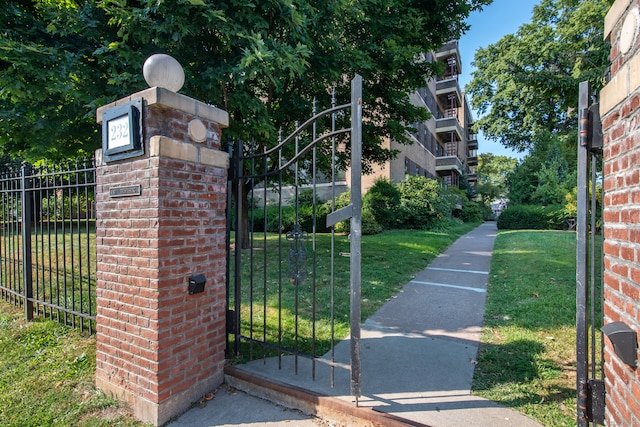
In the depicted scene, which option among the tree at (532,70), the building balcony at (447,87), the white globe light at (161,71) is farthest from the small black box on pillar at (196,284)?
A: the building balcony at (447,87)

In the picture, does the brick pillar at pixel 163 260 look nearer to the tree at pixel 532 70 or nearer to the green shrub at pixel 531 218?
the tree at pixel 532 70

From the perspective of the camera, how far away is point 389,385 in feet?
8.87

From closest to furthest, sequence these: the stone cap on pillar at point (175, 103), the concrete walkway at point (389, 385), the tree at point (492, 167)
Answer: the concrete walkway at point (389, 385)
the stone cap on pillar at point (175, 103)
the tree at point (492, 167)

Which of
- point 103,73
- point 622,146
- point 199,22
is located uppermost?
point 199,22

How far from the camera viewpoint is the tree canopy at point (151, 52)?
13.7 feet

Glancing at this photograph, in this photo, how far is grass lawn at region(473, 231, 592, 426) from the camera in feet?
8.18

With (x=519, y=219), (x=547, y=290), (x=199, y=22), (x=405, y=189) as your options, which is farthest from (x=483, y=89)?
(x=199, y=22)

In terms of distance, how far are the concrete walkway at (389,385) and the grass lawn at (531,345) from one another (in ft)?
0.43

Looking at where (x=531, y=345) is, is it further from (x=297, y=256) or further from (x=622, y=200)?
(x=297, y=256)

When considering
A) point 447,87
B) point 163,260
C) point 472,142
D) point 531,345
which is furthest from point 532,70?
point 472,142

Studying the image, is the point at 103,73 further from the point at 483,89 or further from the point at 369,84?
the point at 483,89

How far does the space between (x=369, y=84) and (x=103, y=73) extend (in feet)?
18.2

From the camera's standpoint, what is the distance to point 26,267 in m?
4.30

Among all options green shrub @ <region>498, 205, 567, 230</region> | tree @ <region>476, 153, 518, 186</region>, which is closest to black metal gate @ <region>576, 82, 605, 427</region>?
green shrub @ <region>498, 205, 567, 230</region>
